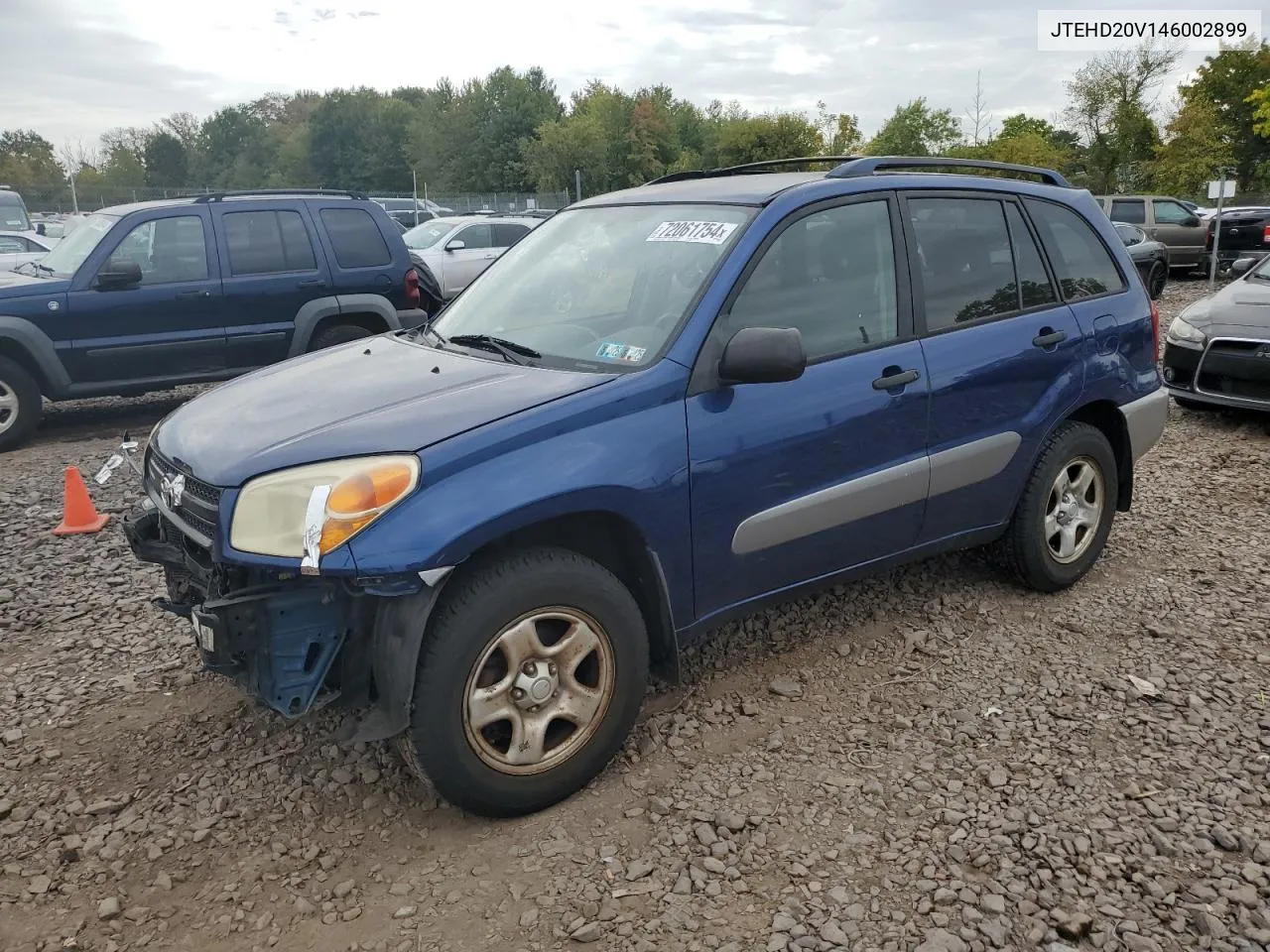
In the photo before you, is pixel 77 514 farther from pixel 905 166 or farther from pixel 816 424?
pixel 905 166

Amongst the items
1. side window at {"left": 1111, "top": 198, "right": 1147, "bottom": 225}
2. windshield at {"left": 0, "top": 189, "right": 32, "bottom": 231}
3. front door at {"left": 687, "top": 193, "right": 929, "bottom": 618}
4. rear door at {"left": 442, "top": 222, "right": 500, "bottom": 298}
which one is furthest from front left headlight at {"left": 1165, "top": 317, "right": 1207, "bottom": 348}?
windshield at {"left": 0, "top": 189, "right": 32, "bottom": 231}

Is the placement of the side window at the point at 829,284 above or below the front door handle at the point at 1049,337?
above

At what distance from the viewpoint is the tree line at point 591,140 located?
137 feet

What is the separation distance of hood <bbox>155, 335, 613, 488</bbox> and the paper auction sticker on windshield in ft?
2.36

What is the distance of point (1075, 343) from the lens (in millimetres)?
4273

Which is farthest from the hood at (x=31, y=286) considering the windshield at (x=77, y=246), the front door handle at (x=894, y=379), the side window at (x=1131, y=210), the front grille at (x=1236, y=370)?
the side window at (x=1131, y=210)

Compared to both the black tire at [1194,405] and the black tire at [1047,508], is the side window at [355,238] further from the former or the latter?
the black tire at [1194,405]

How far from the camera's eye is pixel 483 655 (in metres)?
2.76

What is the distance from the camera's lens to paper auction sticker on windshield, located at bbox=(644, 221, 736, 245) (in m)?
3.42

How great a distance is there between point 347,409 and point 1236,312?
7288mm

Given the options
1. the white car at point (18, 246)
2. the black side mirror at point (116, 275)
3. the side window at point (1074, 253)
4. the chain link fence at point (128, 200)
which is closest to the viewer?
the side window at point (1074, 253)

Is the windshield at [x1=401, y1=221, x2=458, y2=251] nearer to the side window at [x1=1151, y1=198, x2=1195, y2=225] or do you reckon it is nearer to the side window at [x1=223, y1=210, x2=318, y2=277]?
the side window at [x1=223, y1=210, x2=318, y2=277]

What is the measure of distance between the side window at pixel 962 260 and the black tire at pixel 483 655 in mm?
1765

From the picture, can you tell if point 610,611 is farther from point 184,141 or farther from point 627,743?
point 184,141
